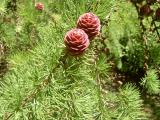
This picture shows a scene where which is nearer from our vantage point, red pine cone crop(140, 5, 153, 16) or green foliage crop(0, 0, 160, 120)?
green foliage crop(0, 0, 160, 120)

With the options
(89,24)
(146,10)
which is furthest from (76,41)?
(146,10)

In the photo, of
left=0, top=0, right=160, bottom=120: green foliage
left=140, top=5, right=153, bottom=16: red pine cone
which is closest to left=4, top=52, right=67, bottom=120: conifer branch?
left=0, top=0, right=160, bottom=120: green foliage

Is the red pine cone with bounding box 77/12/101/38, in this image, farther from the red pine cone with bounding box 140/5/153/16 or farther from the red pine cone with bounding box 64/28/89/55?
the red pine cone with bounding box 140/5/153/16

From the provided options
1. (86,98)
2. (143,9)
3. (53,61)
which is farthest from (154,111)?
(53,61)

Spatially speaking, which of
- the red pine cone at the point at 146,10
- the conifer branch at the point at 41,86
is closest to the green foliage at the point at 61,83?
the conifer branch at the point at 41,86

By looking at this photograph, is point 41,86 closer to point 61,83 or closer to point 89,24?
point 61,83

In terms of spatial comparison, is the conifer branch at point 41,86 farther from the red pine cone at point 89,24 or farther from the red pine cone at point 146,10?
the red pine cone at point 146,10

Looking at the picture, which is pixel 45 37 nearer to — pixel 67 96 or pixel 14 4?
pixel 67 96

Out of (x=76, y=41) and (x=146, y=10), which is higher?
(x=76, y=41)

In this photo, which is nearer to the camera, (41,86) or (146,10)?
(41,86)
